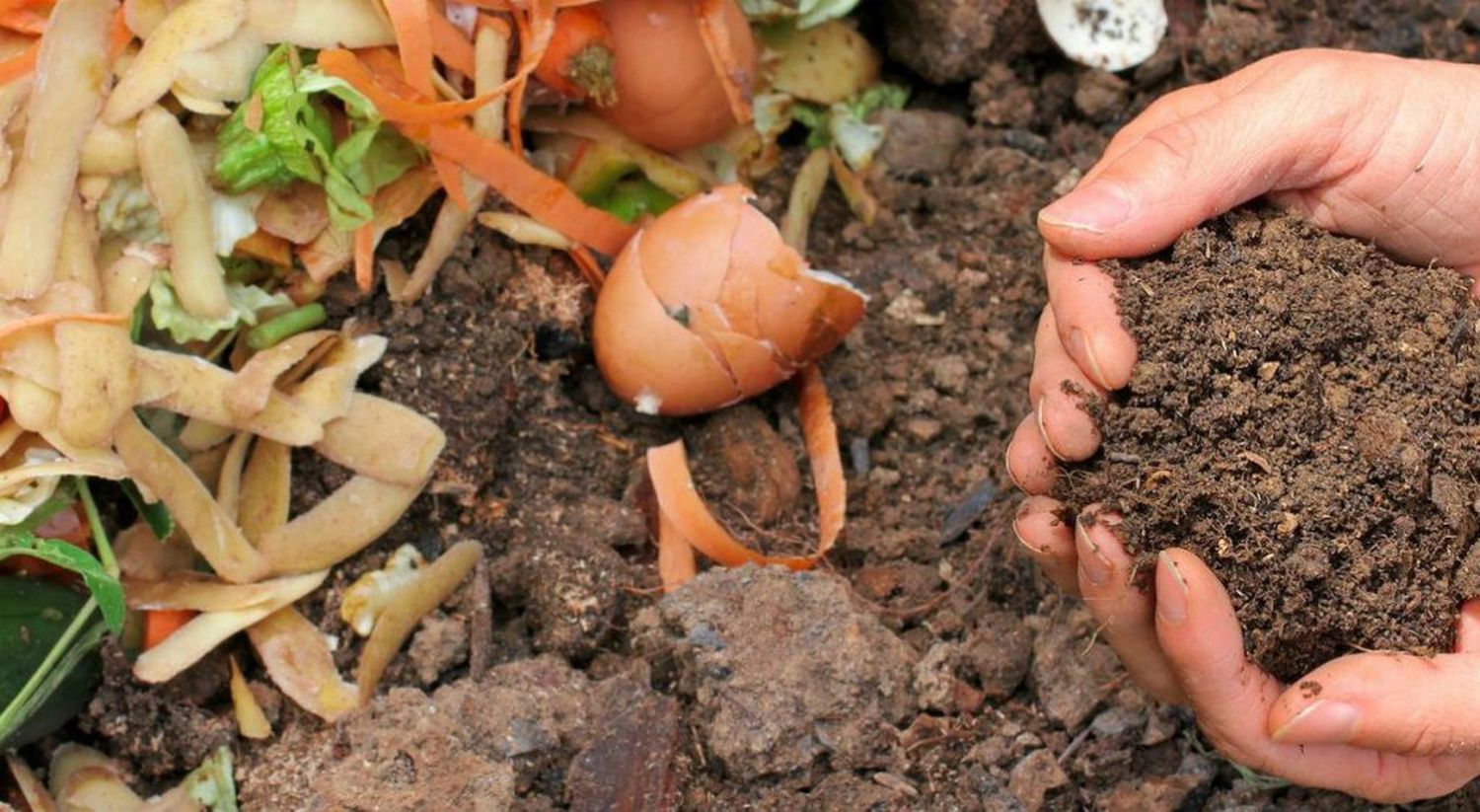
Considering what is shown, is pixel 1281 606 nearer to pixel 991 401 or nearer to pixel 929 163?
pixel 991 401

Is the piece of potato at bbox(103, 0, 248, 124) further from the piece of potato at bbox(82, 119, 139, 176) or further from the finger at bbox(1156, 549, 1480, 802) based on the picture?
the finger at bbox(1156, 549, 1480, 802)

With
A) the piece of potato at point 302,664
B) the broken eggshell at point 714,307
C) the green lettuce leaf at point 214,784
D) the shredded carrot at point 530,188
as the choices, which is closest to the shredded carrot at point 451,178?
the shredded carrot at point 530,188

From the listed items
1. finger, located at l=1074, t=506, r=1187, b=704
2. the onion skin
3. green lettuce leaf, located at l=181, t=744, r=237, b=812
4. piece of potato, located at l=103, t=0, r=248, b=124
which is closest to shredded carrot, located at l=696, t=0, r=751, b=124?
the onion skin

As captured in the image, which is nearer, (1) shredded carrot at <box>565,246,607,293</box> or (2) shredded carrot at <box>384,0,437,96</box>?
(2) shredded carrot at <box>384,0,437,96</box>

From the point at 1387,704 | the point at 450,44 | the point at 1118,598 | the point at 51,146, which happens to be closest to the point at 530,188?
the point at 450,44

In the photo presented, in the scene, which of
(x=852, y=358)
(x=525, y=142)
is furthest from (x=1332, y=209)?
(x=525, y=142)

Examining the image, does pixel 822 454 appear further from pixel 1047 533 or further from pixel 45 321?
pixel 45 321
